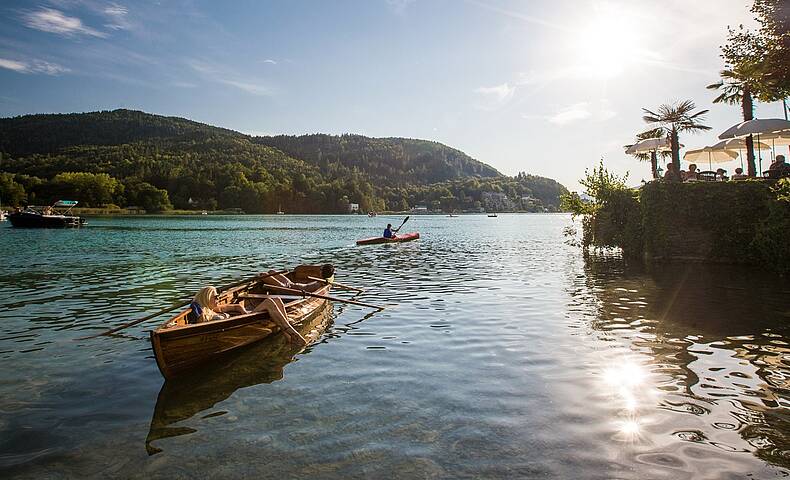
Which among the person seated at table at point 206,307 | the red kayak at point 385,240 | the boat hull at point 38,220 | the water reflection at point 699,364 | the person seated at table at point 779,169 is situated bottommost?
the water reflection at point 699,364

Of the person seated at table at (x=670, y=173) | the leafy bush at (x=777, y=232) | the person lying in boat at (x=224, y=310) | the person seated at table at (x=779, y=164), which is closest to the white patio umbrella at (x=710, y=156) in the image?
the person seated at table at (x=670, y=173)

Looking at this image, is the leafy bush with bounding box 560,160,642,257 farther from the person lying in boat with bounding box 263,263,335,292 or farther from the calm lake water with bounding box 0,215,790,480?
the person lying in boat with bounding box 263,263,335,292

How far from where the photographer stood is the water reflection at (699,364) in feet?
22.0

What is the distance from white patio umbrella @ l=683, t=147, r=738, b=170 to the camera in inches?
1220

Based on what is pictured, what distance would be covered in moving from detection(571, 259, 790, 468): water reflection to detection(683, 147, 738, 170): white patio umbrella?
14137mm

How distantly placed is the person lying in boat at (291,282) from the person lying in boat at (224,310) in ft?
9.02

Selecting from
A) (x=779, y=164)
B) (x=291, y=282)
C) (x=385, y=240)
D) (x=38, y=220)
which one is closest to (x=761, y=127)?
(x=779, y=164)

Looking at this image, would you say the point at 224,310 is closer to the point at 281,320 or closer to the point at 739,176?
the point at 281,320

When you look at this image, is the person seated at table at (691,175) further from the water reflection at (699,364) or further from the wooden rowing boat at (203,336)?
the wooden rowing boat at (203,336)

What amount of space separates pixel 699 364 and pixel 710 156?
2710 cm

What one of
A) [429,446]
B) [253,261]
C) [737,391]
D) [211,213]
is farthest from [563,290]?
[211,213]

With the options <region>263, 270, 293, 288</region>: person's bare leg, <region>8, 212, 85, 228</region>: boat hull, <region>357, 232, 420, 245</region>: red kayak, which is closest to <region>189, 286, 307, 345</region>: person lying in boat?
<region>263, 270, 293, 288</region>: person's bare leg

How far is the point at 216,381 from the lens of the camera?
9.15 m

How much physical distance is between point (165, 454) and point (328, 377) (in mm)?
3387
